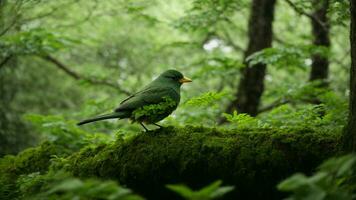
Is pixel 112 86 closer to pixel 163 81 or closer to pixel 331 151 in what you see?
pixel 163 81

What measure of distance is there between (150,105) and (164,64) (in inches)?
365

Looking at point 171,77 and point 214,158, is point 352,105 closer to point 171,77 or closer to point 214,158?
point 214,158

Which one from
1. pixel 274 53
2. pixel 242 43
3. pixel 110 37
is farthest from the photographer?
pixel 242 43

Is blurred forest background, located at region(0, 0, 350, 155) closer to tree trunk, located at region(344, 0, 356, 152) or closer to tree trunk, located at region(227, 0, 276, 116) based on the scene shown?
tree trunk, located at region(227, 0, 276, 116)

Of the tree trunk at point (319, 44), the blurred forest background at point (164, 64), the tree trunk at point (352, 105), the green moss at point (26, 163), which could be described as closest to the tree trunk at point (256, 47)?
the blurred forest background at point (164, 64)

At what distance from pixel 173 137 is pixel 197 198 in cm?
186

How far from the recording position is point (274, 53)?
8023mm

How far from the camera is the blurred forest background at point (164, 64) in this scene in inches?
280

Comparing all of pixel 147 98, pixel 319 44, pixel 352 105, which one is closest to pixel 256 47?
pixel 319 44

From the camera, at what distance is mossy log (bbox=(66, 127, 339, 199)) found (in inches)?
163

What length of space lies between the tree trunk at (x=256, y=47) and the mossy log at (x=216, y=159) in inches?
186

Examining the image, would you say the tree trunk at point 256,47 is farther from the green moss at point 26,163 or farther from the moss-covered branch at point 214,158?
the moss-covered branch at point 214,158

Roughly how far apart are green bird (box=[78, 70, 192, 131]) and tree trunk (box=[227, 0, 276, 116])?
14.6ft

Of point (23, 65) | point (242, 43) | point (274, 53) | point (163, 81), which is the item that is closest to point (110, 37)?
point (23, 65)
